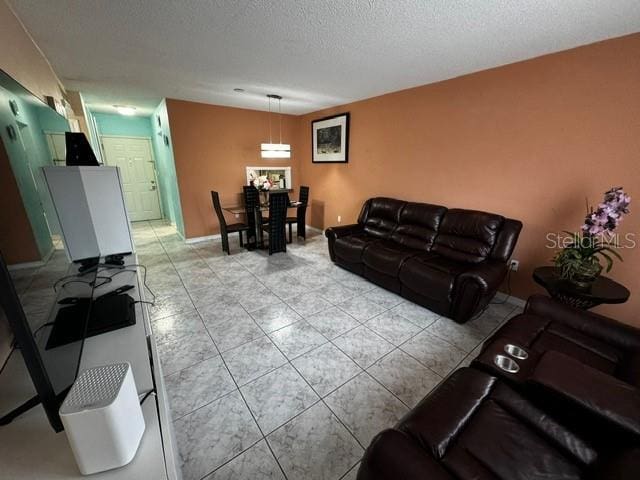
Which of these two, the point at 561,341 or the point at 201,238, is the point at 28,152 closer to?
the point at 561,341

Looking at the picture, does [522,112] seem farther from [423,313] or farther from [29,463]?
[29,463]

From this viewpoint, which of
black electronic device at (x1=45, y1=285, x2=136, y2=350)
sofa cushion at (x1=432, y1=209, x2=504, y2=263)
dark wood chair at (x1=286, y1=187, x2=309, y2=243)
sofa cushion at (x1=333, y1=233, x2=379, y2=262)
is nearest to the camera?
black electronic device at (x1=45, y1=285, x2=136, y2=350)

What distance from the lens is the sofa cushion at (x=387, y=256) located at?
9.34ft

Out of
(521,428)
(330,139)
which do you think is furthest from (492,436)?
(330,139)

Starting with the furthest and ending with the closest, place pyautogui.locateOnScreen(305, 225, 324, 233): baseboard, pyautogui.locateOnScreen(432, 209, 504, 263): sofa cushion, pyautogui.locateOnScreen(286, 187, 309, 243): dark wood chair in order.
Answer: pyautogui.locateOnScreen(305, 225, 324, 233): baseboard → pyautogui.locateOnScreen(286, 187, 309, 243): dark wood chair → pyautogui.locateOnScreen(432, 209, 504, 263): sofa cushion

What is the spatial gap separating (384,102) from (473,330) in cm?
326

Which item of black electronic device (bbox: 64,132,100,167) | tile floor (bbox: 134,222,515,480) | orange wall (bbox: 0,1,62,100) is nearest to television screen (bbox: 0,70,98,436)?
orange wall (bbox: 0,1,62,100)

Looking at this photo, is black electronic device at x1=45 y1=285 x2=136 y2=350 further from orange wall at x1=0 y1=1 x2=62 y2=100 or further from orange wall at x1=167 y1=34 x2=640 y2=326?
orange wall at x1=167 y1=34 x2=640 y2=326

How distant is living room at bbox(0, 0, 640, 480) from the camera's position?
0.98m

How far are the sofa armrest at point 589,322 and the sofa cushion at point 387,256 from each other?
1.21m

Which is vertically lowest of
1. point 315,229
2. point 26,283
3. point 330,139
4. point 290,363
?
point 290,363

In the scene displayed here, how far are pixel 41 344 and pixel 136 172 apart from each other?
653 centimetres

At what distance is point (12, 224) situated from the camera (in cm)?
85

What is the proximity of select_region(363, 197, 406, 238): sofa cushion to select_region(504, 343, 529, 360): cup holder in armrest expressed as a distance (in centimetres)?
223
